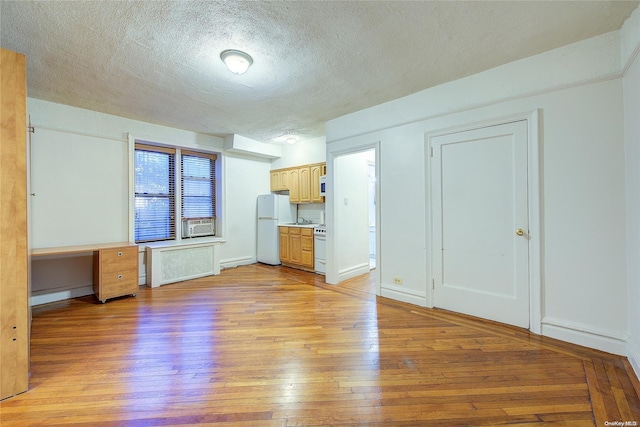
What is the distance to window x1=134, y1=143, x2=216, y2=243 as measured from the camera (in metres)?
4.52

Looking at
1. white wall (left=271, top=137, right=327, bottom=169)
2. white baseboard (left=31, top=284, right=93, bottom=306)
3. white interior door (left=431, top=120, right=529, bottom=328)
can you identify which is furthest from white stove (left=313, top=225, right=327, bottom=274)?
white baseboard (left=31, top=284, right=93, bottom=306)

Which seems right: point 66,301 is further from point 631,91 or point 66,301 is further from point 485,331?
point 631,91

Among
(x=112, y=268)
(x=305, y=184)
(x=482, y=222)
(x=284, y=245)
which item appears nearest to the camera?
(x=482, y=222)

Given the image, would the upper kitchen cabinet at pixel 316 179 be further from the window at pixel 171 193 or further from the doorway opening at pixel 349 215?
the window at pixel 171 193

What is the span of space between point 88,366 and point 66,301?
7.23ft

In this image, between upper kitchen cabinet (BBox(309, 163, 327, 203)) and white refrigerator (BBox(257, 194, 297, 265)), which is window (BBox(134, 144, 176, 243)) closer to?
white refrigerator (BBox(257, 194, 297, 265))

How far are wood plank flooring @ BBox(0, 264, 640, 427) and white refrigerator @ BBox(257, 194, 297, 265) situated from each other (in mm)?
2468

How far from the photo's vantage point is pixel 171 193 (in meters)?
4.88

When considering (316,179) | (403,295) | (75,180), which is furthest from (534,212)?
(75,180)

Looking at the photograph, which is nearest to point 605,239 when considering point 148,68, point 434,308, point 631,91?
point 631,91

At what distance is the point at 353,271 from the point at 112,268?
3435 millimetres

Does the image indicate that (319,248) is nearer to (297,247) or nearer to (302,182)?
(297,247)

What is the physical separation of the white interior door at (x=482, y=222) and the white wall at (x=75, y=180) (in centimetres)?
432

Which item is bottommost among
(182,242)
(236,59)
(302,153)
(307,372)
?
(307,372)
